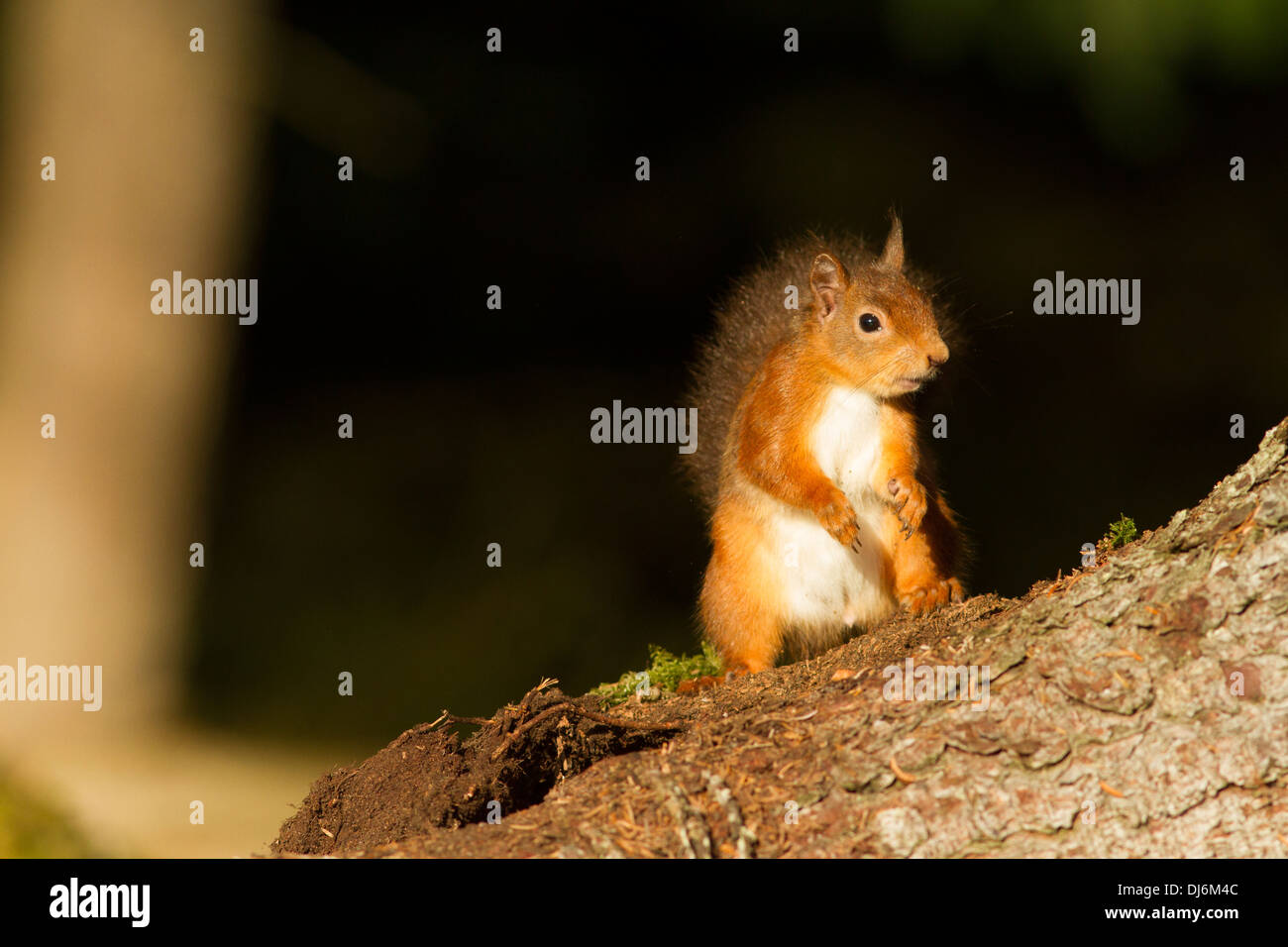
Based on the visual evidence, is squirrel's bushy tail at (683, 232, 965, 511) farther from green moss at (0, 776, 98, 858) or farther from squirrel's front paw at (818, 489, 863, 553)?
green moss at (0, 776, 98, 858)

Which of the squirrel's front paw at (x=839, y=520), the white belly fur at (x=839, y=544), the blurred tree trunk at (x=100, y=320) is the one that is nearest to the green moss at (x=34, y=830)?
the blurred tree trunk at (x=100, y=320)

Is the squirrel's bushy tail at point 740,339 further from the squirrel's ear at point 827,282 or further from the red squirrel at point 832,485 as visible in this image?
the squirrel's ear at point 827,282

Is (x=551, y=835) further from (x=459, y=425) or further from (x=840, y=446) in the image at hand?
(x=459, y=425)

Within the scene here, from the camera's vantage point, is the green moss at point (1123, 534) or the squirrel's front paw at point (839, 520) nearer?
the green moss at point (1123, 534)

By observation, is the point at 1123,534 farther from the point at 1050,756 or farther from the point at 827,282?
the point at 827,282

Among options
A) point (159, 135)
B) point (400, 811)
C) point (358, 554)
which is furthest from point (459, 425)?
point (400, 811)

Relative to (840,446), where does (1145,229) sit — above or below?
above

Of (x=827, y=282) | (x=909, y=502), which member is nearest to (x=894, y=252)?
(x=827, y=282)
